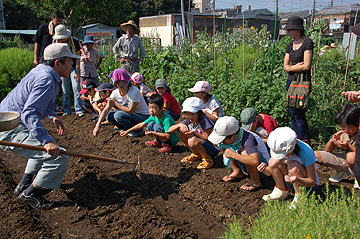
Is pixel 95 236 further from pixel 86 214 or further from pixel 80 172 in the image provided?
pixel 80 172

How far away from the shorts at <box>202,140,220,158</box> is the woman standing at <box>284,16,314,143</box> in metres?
1.09

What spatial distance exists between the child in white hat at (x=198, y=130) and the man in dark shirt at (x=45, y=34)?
345 centimetres

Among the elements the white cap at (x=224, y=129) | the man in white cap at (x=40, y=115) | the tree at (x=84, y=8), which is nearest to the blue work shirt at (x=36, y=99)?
the man in white cap at (x=40, y=115)

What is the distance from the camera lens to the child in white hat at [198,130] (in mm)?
4020

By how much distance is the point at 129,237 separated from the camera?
117 inches

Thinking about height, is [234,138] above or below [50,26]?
below

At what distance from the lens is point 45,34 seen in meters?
6.45

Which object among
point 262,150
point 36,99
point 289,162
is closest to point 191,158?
point 262,150

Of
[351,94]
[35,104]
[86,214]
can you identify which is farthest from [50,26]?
[351,94]

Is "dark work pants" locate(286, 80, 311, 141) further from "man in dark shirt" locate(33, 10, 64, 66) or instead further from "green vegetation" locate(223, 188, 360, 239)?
"man in dark shirt" locate(33, 10, 64, 66)

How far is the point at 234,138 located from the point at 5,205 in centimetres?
246

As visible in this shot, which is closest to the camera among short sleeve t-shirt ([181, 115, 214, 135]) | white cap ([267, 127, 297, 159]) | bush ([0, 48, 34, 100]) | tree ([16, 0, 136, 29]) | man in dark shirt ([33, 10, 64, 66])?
white cap ([267, 127, 297, 159])

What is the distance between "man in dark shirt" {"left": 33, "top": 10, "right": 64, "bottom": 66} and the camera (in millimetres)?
6266

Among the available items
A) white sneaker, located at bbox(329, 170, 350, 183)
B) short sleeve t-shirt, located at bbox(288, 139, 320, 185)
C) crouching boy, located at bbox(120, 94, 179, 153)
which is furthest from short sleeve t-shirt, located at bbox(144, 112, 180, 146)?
white sneaker, located at bbox(329, 170, 350, 183)
